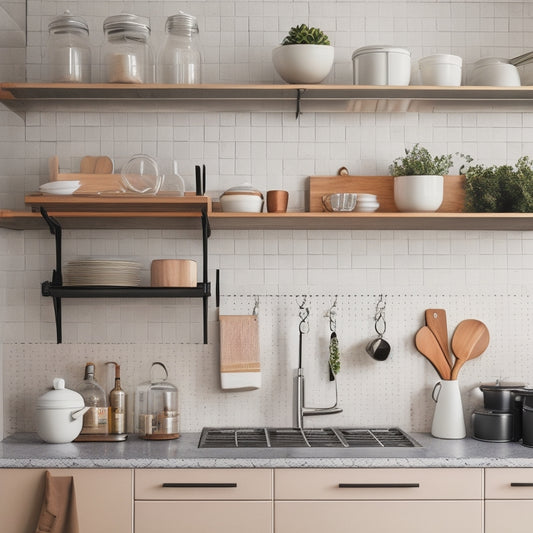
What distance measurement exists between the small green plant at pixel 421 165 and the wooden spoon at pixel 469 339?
647 mm

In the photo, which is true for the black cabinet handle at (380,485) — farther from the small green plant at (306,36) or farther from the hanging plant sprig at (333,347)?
the small green plant at (306,36)

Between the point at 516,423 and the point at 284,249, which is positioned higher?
the point at 284,249

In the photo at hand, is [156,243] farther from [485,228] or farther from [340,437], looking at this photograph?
[485,228]

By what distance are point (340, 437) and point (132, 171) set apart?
134 centimetres

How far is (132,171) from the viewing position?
313cm

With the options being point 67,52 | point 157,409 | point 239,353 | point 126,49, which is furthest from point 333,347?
point 67,52

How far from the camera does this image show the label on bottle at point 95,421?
3.08 metres

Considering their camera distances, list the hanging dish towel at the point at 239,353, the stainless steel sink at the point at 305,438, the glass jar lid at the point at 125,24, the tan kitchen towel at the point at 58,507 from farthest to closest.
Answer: the hanging dish towel at the point at 239,353 < the glass jar lid at the point at 125,24 < the stainless steel sink at the point at 305,438 < the tan kitchen towel at the point at 58,507

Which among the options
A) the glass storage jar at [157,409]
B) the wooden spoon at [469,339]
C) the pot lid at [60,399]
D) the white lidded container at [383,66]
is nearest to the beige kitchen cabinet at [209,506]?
the glass storage jar at [157,409]

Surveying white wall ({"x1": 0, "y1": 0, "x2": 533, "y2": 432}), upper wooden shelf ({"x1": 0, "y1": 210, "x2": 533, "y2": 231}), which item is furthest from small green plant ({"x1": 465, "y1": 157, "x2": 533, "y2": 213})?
white wall ({"x1": 0, "y1": 0, "x2": 533, "y2": 432})

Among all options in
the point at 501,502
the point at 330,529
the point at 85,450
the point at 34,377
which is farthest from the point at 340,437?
the point at 34,377

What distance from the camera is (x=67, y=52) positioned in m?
3.08

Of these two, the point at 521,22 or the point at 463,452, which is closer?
the point at 463,452

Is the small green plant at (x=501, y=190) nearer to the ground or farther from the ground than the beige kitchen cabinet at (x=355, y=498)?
farther from the ground
